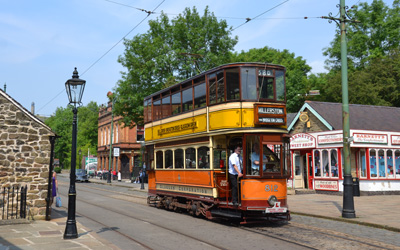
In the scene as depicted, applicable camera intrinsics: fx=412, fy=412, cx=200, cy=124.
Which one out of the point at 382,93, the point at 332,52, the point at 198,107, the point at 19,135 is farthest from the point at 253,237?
the point at 332,52

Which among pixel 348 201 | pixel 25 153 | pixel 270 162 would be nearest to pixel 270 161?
pixel 270 162

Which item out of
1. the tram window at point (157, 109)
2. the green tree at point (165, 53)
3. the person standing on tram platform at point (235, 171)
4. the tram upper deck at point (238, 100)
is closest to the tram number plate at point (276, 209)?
the person standing on tram platform at point (235, 171)

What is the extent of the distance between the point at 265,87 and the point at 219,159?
2805mm

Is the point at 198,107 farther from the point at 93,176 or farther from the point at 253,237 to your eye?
the point at 93,176

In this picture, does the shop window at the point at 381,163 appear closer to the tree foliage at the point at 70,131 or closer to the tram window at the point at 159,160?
the tram window at the point at 159,160

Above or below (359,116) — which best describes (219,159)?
below

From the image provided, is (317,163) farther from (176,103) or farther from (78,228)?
(78,228)

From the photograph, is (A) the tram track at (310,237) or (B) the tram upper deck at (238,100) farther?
(B) the tram upper deck at (238,100)

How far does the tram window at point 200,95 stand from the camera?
46.9 feet

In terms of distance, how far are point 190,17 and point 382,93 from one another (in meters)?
20.9

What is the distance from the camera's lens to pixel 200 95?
14.6 metres

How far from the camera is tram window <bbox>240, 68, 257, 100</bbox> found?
12852 millimetres

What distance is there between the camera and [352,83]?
3950cm

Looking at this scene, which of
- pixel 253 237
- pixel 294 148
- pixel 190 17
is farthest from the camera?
pixel 190 17
